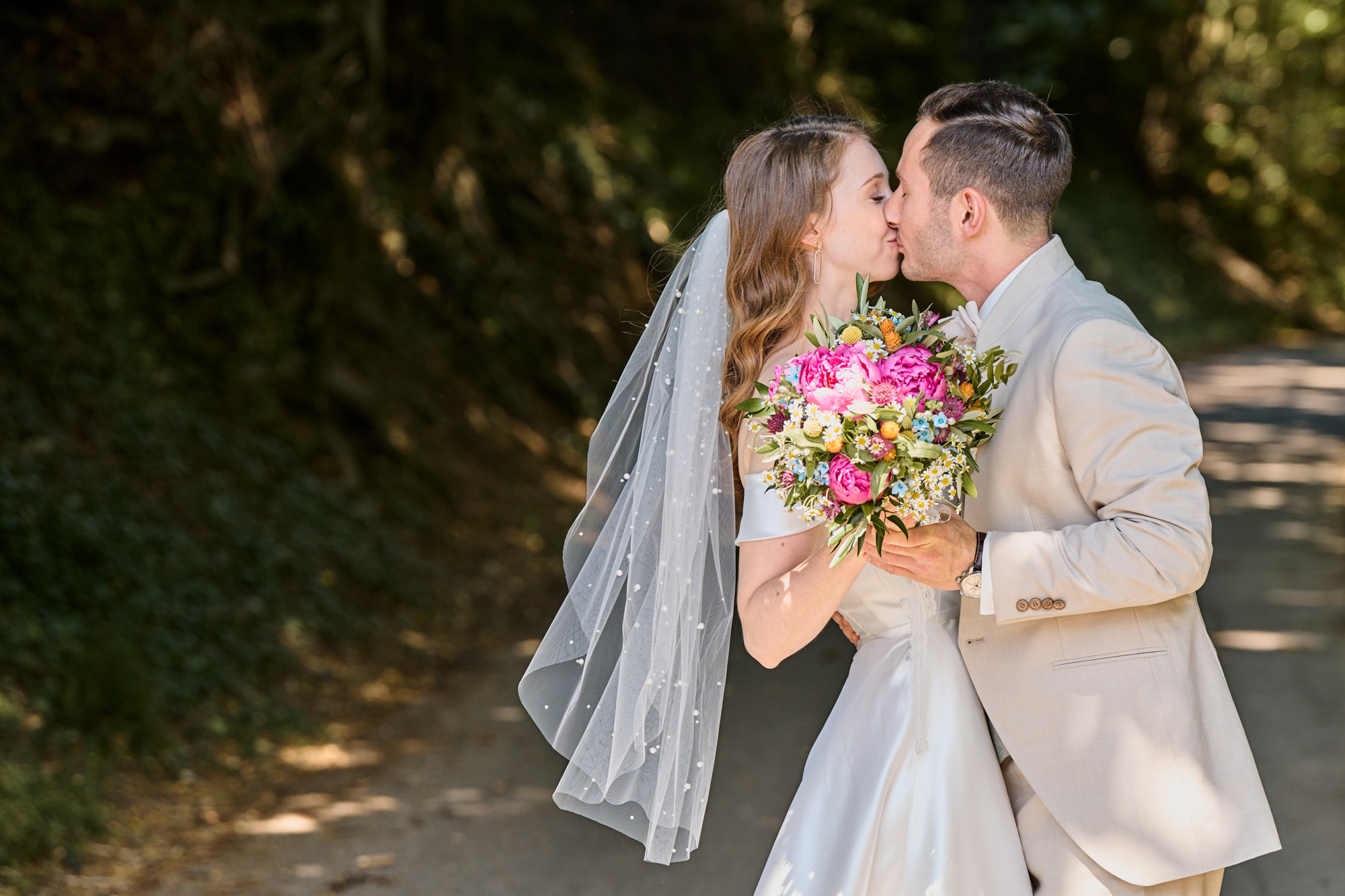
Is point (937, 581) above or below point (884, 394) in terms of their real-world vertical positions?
below

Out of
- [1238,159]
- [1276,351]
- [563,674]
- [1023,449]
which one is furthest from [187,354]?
[1238,159]

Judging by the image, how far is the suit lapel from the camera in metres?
2.66

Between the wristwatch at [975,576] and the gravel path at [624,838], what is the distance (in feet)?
9.68

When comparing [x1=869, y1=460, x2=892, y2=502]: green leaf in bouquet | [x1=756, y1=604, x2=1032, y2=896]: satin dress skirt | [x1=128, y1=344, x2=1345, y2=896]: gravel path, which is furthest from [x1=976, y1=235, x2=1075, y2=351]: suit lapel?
[x1=128, y1=344, x2=1345, y2=896]: gravel path

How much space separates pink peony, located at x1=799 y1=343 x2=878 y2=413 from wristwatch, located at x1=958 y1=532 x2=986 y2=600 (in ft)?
1.33

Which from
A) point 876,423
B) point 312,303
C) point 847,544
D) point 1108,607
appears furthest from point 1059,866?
point 312,303

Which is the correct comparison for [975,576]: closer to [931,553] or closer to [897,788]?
[931,553]

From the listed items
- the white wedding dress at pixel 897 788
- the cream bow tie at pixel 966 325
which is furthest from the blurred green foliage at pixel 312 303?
the white wedding dress at pixel 897 788

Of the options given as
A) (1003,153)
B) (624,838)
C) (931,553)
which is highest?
(1003,153)

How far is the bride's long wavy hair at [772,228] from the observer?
291 centimetres

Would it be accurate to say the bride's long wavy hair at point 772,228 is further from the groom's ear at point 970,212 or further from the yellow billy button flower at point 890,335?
the yellow billy button flower at point 890,335

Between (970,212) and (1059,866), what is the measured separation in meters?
1.36

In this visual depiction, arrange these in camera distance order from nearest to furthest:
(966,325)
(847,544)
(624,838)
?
(847,544) < (966,325) < (624,838)

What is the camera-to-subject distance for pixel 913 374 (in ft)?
7.73
